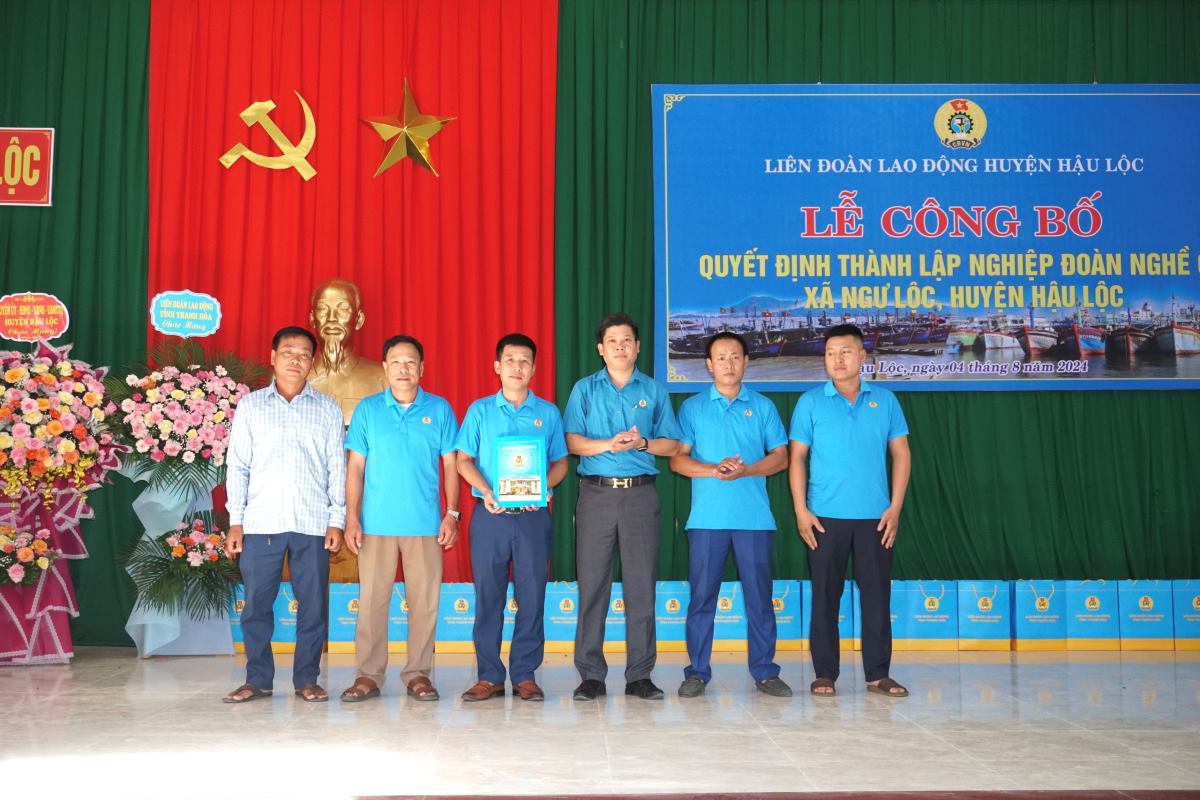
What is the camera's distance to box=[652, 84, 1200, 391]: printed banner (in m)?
6.06

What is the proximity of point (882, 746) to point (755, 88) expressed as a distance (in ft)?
13.1

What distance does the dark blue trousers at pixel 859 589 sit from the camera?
14.2 feet

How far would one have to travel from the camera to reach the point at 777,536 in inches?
244

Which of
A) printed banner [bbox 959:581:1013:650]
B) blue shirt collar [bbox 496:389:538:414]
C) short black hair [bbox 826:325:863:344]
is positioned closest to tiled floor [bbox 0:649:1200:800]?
printed banner [bbox 959:581:1013:650]

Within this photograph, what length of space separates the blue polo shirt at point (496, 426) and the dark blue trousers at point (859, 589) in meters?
1.15

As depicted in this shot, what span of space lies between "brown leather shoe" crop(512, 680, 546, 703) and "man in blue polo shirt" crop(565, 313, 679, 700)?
0.14 m

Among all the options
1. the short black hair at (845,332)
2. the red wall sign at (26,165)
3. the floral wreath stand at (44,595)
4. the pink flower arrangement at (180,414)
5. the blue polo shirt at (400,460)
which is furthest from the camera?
the red wall sign at (26,165)

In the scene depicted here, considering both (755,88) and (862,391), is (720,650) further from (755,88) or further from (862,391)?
(755,88)

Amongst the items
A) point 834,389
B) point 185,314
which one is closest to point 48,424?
point 185,314

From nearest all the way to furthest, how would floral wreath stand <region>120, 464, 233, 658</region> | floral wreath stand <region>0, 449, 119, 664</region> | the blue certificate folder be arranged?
the blue certificate folder, floral wreath stand <region>0, 449, 119, 664</region>, floral wreath stand <region>120, 464, 233, 658</region>

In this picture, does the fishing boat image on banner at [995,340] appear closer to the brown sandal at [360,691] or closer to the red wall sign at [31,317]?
the brown sandal at [360,691]

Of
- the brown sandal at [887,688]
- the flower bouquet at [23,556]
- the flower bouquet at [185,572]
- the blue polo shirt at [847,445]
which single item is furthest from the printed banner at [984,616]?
the flower bouquet at [23,556]

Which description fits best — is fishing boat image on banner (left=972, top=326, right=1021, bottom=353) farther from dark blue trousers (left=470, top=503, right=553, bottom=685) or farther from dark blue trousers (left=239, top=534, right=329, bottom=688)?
dark blue trousers (left=239, top=534, right=329, bottom=688)

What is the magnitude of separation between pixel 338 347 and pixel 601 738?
→ 10.1ft
